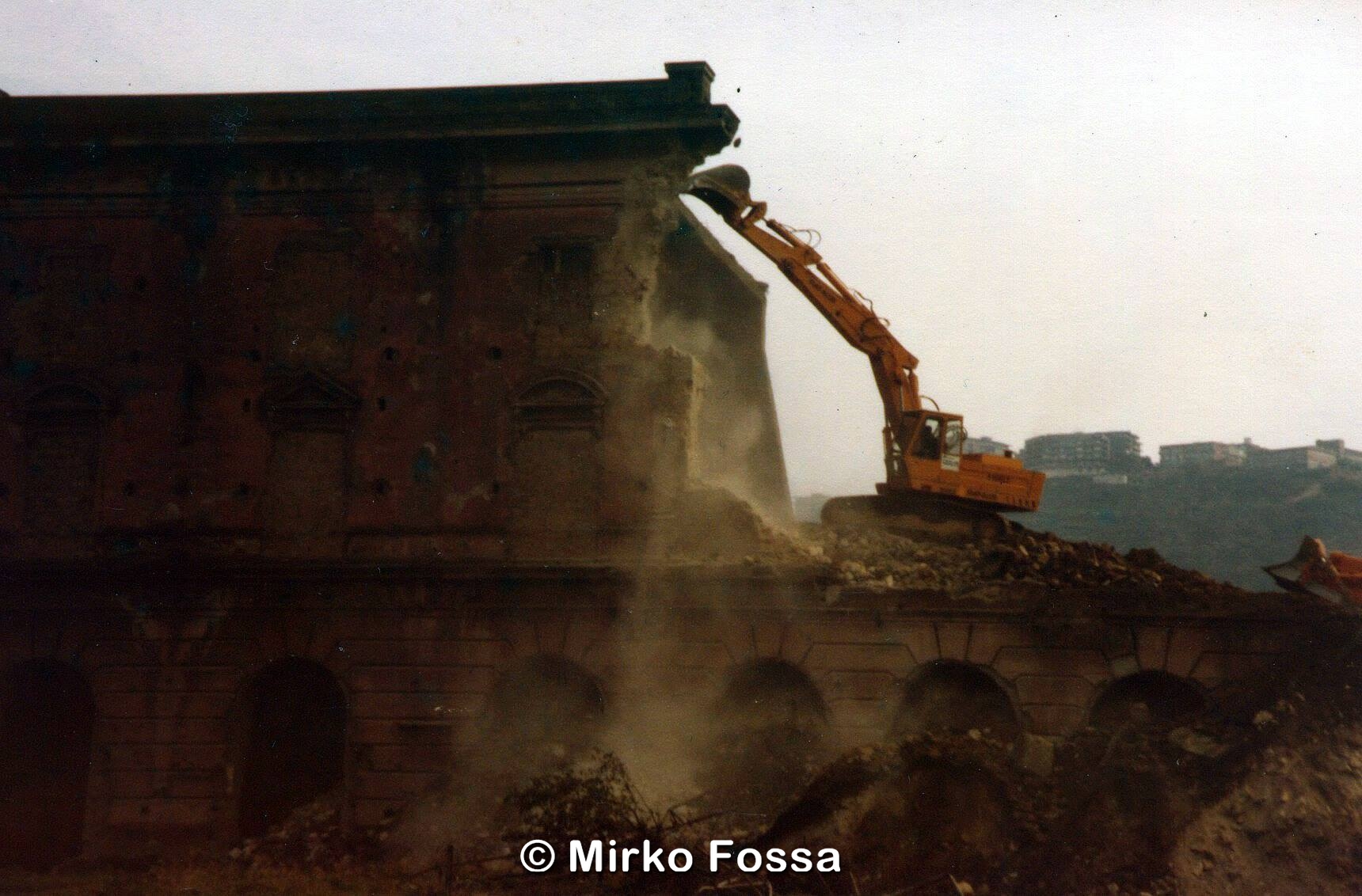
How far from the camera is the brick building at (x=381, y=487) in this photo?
14672 mm

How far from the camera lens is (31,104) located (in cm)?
1700

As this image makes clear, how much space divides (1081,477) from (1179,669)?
34.4 m

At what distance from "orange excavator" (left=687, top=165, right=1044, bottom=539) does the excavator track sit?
0.5 inches

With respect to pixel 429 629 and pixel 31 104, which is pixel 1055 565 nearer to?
pixel 429 629

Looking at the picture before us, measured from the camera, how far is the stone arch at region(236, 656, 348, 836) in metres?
15.3

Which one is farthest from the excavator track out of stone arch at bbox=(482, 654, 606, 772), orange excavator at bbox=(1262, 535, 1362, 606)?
stone arch at bbox=(482, 654, 606, 772)

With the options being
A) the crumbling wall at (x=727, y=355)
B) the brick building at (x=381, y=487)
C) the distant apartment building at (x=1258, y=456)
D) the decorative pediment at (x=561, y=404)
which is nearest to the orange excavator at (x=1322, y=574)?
the brick building at (x=381, y=487)

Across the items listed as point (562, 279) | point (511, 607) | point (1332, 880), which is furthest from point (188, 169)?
point (1332, 880)

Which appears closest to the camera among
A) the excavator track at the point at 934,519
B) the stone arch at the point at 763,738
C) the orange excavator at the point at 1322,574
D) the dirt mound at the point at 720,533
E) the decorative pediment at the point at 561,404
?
the stone arch at the point at 763,738

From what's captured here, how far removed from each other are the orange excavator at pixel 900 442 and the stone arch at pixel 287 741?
8015mm

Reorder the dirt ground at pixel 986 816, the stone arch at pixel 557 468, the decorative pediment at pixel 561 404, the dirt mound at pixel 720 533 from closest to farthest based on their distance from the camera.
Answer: the dirt ground at pixel 986 816 < the dirt mound at pixel 720 533 < the stone arch at pixel 557 468 < the decorative pediment at pixel 561 404

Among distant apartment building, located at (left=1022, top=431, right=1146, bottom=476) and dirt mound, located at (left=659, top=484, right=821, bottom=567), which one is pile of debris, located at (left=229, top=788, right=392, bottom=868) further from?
distant apartment building, located at (left=1022, top=431, right=1146, bottom=476)

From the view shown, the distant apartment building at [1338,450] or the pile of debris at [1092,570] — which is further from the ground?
the distant apartment building at [1338,450]

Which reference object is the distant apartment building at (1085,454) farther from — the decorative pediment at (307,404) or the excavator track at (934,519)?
the decorative pediment at (307,404)
